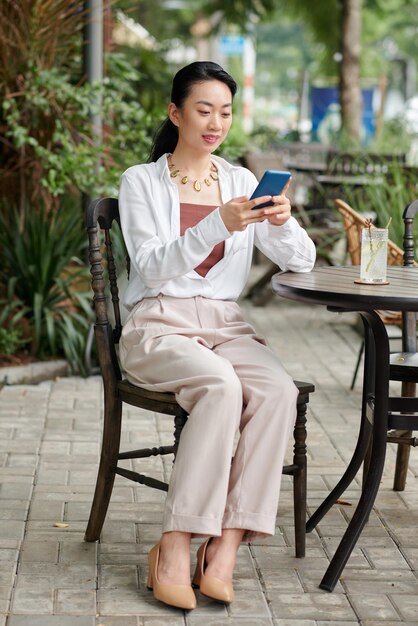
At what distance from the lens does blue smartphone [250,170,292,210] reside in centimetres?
316

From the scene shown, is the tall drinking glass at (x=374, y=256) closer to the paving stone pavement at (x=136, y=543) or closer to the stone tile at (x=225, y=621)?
the paving stone pavement at (x=136, y=543)

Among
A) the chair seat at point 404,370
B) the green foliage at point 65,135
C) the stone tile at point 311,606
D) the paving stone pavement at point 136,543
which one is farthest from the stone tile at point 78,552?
the green foliage at point 65,135

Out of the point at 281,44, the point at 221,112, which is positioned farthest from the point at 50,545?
the point at 281,44

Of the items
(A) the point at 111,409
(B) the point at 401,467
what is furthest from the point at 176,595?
(B) the point at 401,467

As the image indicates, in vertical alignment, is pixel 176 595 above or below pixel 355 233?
below

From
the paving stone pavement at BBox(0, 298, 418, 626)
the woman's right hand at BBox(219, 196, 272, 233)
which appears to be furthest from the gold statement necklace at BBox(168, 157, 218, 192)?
the paving stone pavement at BBox(0, 298, 418, 626)

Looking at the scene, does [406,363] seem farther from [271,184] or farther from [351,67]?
[351,67]

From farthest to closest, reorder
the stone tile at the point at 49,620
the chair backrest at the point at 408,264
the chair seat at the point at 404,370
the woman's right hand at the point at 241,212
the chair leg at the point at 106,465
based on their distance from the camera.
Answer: the chair backrest at the point at 408,264
the chair seat at the point at 404,370
the chair leg at the point at 106,465
the woman's right hand at the point at 241,212
the stone tile at the point at 49,620

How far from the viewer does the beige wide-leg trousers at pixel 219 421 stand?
3.10 meters

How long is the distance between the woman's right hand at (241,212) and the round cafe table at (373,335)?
220 mm

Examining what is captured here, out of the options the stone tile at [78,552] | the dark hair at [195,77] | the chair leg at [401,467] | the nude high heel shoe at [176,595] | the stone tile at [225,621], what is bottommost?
the stone tile at [225,621]

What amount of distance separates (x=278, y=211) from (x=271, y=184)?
11cm

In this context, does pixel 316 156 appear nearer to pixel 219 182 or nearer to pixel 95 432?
pixel 95 432

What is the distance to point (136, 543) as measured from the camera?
3.63 metres
